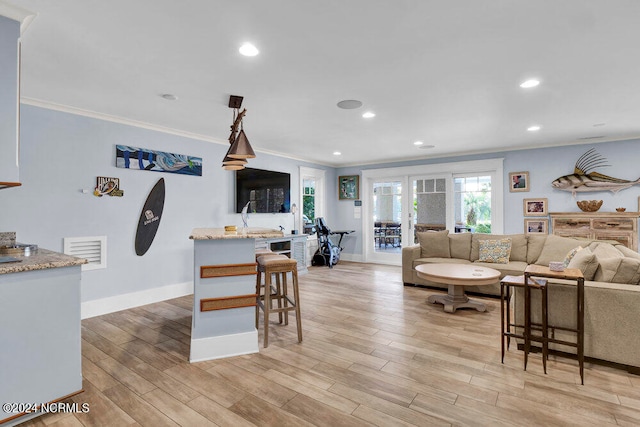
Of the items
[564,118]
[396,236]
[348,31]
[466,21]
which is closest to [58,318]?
[348,31]

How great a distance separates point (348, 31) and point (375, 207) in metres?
5.73

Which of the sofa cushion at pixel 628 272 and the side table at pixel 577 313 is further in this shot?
the sofa cushion at pixel 628 272

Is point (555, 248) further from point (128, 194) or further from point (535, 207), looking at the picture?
point (128, 194)

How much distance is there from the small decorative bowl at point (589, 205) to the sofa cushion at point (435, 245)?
2124mm

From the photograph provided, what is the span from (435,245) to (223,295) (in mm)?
3869

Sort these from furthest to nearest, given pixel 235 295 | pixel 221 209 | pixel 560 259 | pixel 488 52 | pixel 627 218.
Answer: pixel 221 209 < pixel 627 218 < pixel 560 259 < pixel 235 295 < pixel 488 52

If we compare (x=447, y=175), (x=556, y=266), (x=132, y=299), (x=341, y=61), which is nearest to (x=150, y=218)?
(x=132, y=299)

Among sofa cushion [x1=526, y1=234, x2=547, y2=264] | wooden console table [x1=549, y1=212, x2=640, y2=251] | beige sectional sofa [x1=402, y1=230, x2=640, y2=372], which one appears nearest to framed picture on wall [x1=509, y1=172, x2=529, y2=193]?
wooden console table [x1=549, y1=212, x2=640, y2=251]

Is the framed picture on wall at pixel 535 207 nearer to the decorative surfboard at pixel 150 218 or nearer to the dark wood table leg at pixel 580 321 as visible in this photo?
the dark wood table leg at pixel 580 321

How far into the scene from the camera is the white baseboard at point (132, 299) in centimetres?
368

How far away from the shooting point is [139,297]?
412cm

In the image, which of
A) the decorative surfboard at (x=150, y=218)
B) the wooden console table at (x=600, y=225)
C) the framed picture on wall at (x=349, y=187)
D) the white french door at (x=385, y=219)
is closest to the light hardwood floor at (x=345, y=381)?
the decorative surfboard at (x=150, y=218)

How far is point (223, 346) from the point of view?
8.76 feet

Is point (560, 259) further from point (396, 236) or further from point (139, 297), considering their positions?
point (139, 297)
